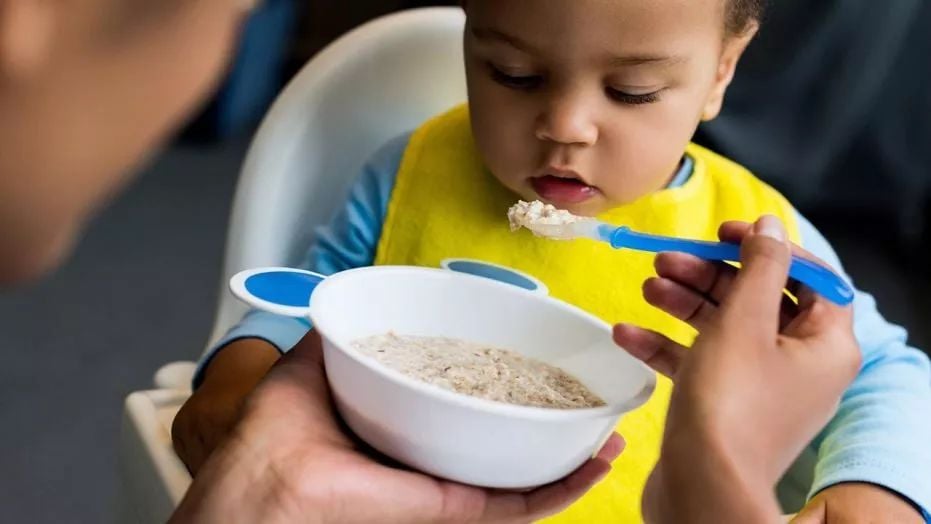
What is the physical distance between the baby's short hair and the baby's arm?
1.08ft

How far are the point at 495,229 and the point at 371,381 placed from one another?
0.39 metres

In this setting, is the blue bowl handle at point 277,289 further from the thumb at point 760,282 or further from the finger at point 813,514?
the finger at point 813,514

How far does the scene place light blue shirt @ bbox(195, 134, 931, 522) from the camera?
81 centimetres

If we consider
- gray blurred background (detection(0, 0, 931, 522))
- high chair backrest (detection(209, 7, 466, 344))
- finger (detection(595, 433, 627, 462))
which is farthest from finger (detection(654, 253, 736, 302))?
gray blurred background (detection(0, 0, 931, 522))

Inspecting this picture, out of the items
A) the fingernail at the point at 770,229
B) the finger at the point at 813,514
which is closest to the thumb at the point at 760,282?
the fingernail at the point at 770,229

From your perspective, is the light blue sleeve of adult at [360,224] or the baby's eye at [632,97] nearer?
the baby's eye at [632,97]

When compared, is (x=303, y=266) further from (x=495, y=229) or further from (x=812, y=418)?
(x=812, y=418)

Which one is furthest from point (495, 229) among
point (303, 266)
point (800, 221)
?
point (800, 221)

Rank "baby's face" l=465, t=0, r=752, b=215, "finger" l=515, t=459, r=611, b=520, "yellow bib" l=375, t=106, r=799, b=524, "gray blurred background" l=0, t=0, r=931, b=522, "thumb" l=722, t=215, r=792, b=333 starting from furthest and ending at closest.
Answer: "gray blurred background" l=0, t=0, r=931, b=522
"yellow bib" l=375, t=106, r=799, b=524
"baby's face" l=465, t=0, r=752, b=215
"finger" l=515, t=459, r=611, b=520
"thumb" l=722, t=215, r=792, b=333

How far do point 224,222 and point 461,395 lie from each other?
1.83m

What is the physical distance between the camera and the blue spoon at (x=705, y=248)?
66 cm

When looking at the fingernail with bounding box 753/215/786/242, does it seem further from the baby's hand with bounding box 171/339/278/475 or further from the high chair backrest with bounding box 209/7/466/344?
the high chair backrest with bounding box 209/7/466/344

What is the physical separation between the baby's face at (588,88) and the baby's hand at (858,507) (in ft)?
0.95

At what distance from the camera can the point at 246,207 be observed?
1.05 m
